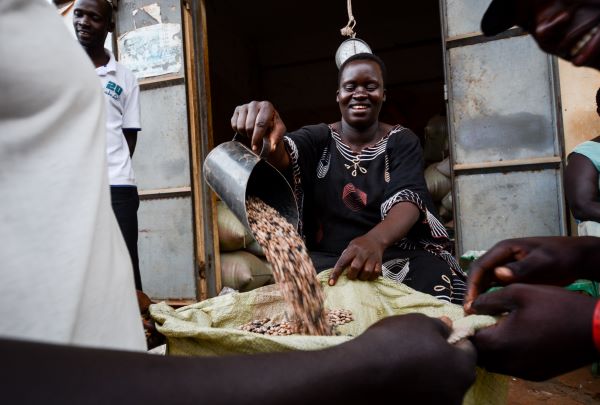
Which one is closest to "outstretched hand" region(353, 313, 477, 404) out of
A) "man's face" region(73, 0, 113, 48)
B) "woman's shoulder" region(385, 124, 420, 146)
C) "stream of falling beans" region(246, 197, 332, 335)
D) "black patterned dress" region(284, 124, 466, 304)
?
"stream of falling beans" region(246, 197, 332, 335)

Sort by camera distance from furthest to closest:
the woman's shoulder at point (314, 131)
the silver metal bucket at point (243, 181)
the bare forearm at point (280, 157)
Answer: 1. the woman's shoulder at point (314, 131)
2. the bare forearm at point (280, 157)
3. the silver metal bucket at point (243, 181)

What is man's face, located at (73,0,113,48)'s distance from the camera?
2.80 metres

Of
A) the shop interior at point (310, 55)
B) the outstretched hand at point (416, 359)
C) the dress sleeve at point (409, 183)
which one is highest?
the shop interior at point (310, 55)

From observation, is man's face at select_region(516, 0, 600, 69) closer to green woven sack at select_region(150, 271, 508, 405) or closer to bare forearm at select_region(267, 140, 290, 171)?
green woven sack at select_region(150, 271, 508, 405)

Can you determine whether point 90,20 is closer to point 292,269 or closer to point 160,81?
point 160,81

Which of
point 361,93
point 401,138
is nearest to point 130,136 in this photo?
point 361,93

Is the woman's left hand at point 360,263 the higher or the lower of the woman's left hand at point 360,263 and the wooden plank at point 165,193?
the lower

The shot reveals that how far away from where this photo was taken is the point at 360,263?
5.55 feet

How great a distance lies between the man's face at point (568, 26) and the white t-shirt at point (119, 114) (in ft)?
7.10

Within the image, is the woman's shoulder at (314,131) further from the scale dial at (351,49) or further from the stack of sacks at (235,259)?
the stack of sacks at (235,259)

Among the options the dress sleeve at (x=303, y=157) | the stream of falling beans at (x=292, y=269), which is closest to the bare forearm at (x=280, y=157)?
the dress sleeve at (x=303, y=157)

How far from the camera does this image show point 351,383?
563 millimetres

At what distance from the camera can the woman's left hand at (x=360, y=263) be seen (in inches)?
66.7

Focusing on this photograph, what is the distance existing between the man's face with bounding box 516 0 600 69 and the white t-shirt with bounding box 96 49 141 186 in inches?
85.2
